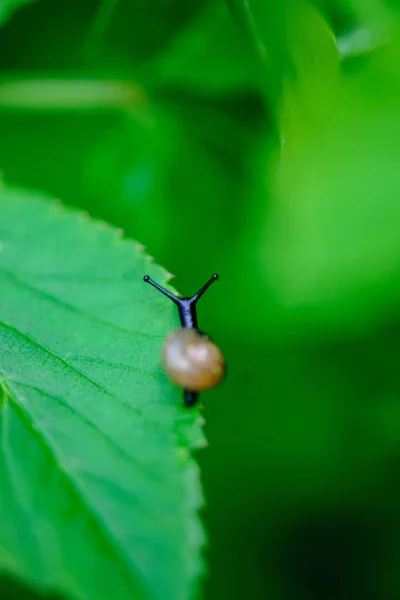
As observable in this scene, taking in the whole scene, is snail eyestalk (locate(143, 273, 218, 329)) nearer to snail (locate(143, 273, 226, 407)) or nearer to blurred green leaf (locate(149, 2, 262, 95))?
snail (locate(143, 273, 226, 407))

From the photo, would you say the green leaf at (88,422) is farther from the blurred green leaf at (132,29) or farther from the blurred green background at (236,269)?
the blurred green leaf at (132,29)

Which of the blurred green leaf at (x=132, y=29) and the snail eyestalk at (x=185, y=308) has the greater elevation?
the blurred green leaf at (x=132, y=29)

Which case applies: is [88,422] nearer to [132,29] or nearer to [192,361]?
[192,361]

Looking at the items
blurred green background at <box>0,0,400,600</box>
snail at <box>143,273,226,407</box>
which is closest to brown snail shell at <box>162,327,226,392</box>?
snail at <box>143,273,226,407</box>

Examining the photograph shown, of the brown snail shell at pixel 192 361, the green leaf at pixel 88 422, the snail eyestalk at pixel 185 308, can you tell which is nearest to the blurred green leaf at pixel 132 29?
the green leaf at pixel 88 422

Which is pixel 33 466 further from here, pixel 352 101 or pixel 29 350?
pixel 352 101

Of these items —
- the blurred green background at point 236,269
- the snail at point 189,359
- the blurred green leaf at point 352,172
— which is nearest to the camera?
the blurred green leaf at point 352,172

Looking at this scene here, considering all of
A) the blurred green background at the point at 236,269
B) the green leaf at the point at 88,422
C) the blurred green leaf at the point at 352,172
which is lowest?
the green leaf at the point at 88,422

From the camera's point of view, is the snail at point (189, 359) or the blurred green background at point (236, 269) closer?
the snail at point (189, 359)
